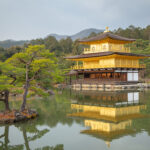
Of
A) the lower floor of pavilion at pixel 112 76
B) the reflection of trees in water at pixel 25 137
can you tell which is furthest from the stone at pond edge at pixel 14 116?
the lower floor of pavilion at pixel 112 76

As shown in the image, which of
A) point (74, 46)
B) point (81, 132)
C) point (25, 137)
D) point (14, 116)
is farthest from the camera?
point (74, 46)

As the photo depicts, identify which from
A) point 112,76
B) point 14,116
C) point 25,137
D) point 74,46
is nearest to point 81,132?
point 25,137

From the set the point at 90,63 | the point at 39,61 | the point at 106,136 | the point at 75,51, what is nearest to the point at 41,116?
the point at 39,61

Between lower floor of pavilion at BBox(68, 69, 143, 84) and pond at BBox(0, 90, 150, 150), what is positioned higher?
lower floor of pavilion at BBox(68, 69, 143, 84)

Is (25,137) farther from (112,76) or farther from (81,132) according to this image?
(112,76)

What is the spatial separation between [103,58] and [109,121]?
23358 millimetres

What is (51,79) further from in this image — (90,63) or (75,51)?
(75,51)

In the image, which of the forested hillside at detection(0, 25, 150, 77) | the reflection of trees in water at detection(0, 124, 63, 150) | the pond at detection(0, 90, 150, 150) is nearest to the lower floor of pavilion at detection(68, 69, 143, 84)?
the forested hillside at detection(0, 25, 150, 77)

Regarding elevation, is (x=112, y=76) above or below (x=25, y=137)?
above

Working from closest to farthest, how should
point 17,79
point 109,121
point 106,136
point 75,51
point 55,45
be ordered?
point 106,136 < point 109,121 < point 17,79 < point 75,51 < point 55,45

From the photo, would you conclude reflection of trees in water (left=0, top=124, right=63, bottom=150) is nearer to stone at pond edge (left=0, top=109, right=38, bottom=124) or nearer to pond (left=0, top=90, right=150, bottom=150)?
pond (left=0, top=90, right=150, bottom=150)

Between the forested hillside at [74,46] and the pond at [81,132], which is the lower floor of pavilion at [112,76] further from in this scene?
the pond at [81,132]

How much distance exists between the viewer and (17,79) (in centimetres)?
1297

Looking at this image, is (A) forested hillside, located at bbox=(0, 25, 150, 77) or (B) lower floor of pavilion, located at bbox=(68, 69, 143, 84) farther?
(A) forested hillside, located at bbox=(0, 25, 150, 77)
